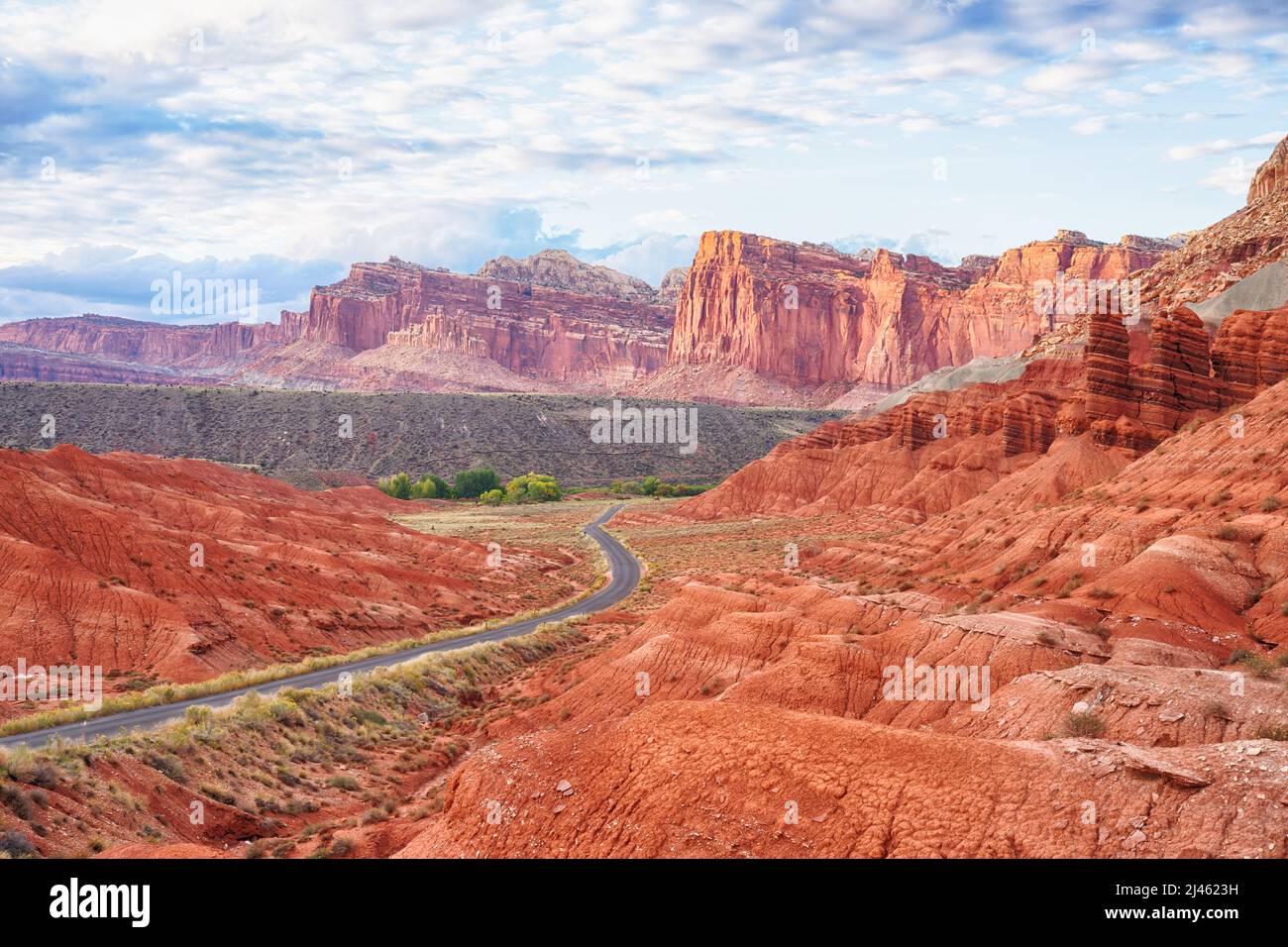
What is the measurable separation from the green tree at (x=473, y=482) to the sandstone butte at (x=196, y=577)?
54512mm

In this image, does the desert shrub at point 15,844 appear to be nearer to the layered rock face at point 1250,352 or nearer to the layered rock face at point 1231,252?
the layered rock face at point 1250,352

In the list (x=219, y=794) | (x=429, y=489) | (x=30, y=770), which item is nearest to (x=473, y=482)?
(x=429, y=489)

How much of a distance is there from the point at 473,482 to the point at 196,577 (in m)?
88.6

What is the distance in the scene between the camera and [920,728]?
69.9 ft

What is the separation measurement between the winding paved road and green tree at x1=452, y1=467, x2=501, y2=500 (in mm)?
55311

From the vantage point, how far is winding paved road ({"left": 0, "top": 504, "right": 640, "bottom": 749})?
90.0 feet

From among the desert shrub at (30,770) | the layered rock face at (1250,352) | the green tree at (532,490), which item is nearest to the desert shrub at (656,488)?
the green tree at (532,490)

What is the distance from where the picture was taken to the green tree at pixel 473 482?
136000 mm

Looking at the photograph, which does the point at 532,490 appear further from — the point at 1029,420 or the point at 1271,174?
the point at 1271,174

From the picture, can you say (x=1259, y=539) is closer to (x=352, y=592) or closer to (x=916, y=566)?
(x=916, y=566)

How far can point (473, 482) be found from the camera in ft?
450

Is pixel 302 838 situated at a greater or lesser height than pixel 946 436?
lesser

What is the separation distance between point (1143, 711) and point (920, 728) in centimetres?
557
